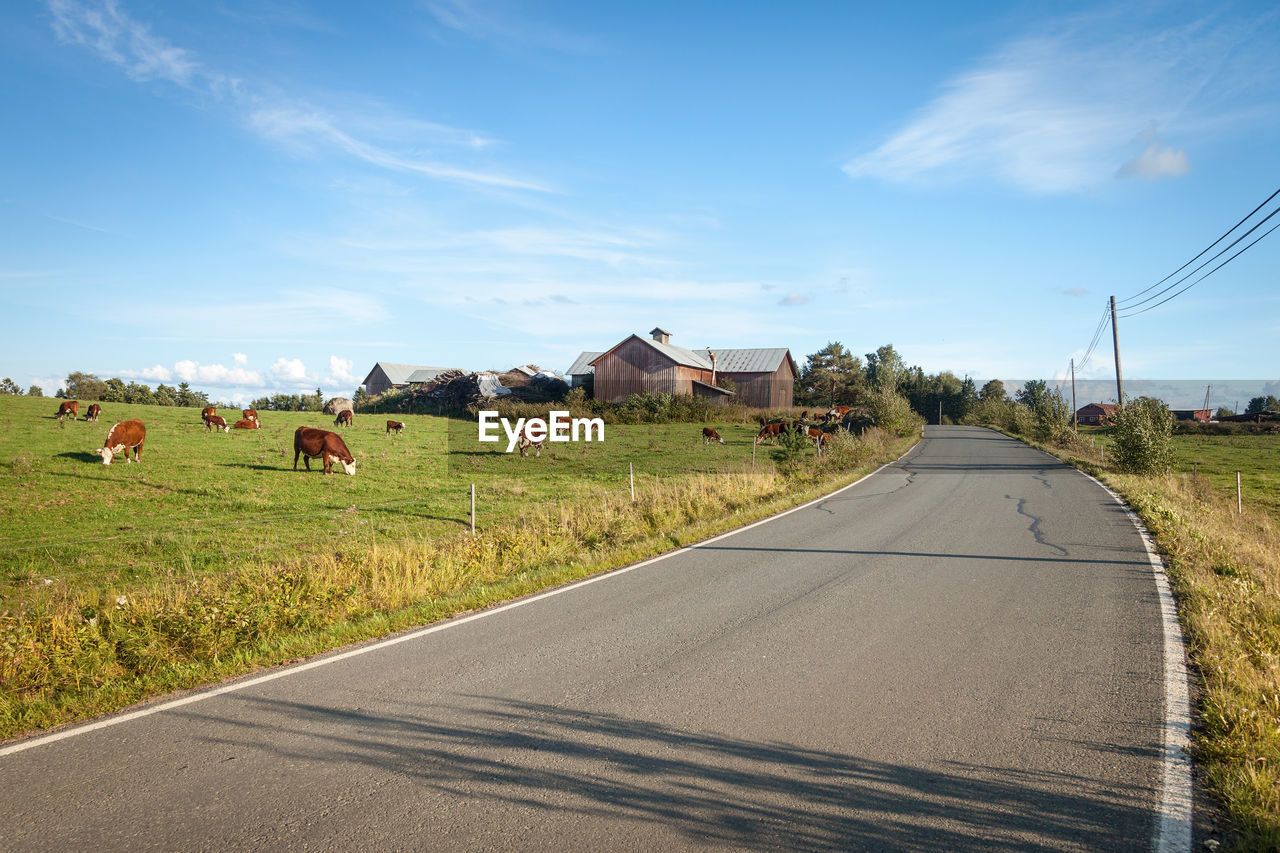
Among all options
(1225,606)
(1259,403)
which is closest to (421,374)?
(1225,606)

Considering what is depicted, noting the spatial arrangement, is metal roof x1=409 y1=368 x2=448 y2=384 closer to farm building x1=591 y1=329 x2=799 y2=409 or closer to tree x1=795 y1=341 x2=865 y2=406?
farm building x1=591 y1=329 x2=799 y2=409

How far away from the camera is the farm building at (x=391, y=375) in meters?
82.1

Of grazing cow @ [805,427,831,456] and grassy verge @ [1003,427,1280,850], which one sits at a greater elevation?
grazing cow @ [805,427,831,456]

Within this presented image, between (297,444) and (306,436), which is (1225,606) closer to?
(306,436)

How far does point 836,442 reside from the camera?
30094 mm

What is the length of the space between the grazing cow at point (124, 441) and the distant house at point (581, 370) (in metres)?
41.4

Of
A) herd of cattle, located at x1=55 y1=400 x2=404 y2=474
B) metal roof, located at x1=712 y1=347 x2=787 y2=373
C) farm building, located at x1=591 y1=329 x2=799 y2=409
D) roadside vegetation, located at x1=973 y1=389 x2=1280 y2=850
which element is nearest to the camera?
roadside vegetation, located at x1=973 y1=389 x2=1280 y2=850

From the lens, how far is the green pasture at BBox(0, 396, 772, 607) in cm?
1298

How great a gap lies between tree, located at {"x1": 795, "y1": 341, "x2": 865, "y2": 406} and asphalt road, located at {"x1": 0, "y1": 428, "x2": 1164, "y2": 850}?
69211mm

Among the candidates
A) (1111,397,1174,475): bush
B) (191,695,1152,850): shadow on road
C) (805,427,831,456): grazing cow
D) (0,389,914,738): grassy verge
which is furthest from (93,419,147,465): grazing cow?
(1111,397,1174,475): bush

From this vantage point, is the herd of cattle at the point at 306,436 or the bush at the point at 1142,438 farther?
the bush at the point at 1142,438

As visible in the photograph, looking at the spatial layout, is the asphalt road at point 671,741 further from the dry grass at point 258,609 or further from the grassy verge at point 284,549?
the grassy verge at point 284,549

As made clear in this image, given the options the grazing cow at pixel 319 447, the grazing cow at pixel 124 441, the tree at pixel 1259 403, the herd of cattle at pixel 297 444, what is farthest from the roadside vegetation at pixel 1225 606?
the tree at pixel 1259 403

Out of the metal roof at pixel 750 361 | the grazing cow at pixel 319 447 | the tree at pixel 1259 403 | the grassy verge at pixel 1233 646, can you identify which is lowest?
the grassy verge at pixel 1233 646
